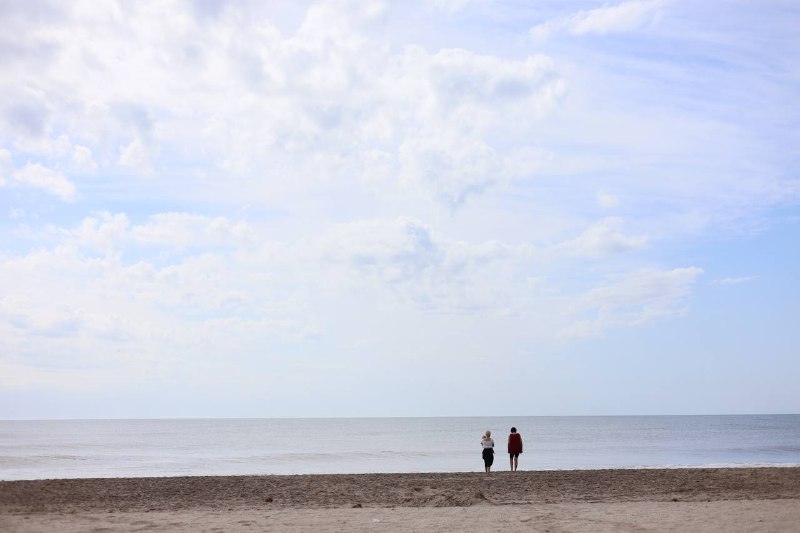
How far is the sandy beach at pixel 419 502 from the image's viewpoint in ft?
43.2

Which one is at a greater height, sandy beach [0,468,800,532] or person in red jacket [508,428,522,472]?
person in red jacket [508,428,522,472]

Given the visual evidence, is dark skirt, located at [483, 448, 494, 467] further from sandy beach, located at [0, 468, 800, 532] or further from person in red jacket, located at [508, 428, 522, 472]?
sandy beach, located at [0, 468, 800, 532]

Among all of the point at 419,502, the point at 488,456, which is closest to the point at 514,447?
the point at 488,456

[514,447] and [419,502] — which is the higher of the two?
[514,447]

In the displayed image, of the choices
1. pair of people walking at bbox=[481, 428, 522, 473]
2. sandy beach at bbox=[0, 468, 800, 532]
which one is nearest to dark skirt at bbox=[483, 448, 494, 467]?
pair of people walking at bbox=[481, 428, 522, 473]

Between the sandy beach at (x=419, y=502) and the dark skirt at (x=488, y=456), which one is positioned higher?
the dark skirt at (x=488, y=456)

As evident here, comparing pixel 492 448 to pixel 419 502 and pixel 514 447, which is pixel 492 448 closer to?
pixel 514 447

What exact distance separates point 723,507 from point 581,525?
13.0ft

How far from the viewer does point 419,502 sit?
16.3m

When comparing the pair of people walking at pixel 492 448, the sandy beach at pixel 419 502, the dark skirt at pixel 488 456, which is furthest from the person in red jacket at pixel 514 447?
the sandy beach at pixel 419 502

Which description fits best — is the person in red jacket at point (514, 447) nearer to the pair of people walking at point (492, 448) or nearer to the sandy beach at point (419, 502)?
the pair of people walking at point (492, 448)

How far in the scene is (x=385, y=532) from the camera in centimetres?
1254

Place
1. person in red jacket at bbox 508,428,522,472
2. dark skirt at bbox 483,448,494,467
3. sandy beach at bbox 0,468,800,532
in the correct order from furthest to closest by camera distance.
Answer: person in red jacket at bbox 508,428,522,472 < dark skirt at bbox 483,448,494,467 < sandy beach at bbox 0,468,800,532

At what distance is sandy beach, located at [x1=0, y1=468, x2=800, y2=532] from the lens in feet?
43.2
